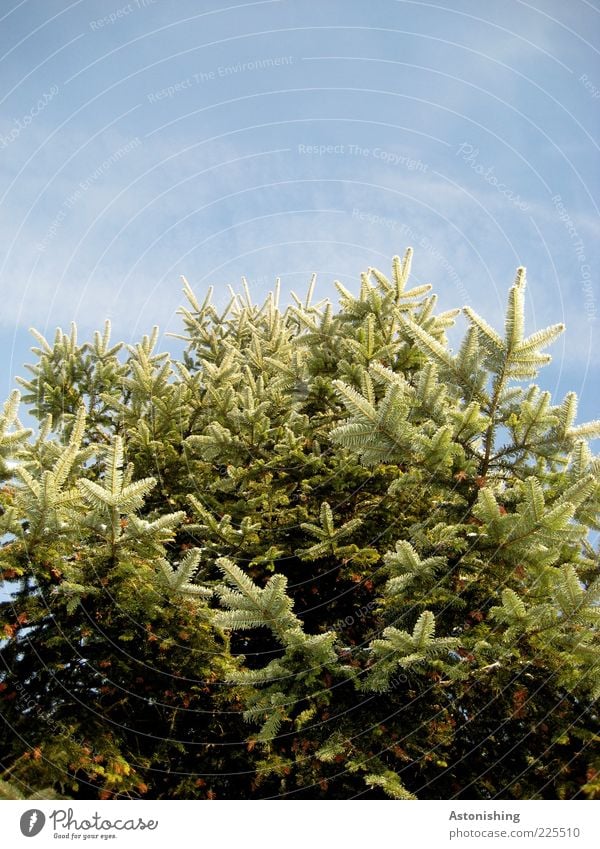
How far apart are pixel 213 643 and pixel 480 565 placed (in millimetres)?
2542

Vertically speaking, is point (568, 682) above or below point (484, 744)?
above

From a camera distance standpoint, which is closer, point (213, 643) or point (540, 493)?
point (540, 493)

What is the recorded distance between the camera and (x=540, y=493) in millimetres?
4859

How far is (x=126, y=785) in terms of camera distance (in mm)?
4922

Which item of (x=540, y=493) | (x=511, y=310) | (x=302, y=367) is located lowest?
(x=540, y=493)

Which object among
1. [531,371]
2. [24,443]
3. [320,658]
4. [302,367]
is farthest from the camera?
[302,367]

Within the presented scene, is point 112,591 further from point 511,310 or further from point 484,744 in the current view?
point 511,310

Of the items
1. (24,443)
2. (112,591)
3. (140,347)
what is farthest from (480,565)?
(140,347)

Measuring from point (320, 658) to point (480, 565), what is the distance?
1.61 m

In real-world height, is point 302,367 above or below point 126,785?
above
